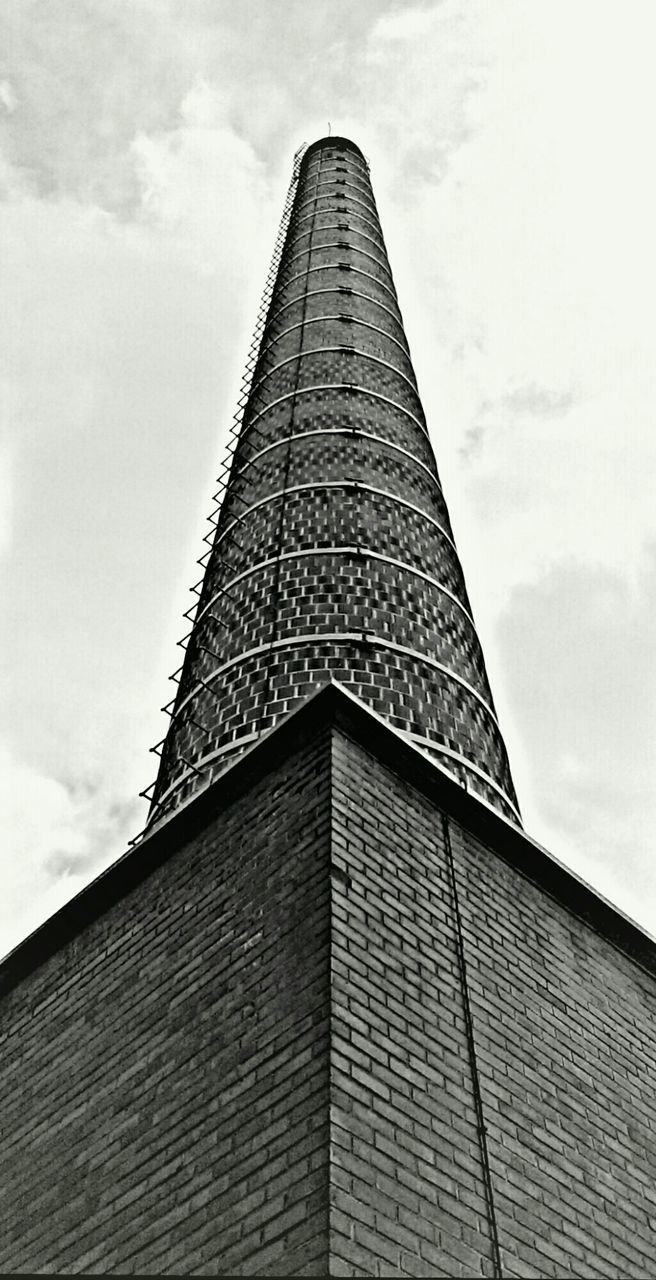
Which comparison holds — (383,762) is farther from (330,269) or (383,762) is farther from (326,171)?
(326,171)

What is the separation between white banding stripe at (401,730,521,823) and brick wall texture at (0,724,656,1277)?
1.38 meters

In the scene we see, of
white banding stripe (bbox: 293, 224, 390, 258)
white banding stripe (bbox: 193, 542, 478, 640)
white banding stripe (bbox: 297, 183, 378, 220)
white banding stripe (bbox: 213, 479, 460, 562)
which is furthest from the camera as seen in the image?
white banding stripe (bbox: 297, 183, 378, 220)

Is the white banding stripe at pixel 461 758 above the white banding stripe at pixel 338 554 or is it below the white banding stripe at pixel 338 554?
below

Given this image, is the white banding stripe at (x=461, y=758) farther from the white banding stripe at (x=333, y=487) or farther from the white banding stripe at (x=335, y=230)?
the white banding stripe at (x=335, y=230)

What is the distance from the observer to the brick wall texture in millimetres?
4484

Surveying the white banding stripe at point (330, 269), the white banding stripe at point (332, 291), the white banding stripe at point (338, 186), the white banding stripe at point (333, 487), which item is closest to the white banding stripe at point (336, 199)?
the white banding stripe at point (338, 186)

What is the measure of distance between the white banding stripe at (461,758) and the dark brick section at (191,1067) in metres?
1.70

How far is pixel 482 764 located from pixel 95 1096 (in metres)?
3.40

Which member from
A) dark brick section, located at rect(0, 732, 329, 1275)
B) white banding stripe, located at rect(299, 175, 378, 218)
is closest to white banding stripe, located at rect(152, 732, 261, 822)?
dark brick section, located at rect(0, 732, 329, 1275)

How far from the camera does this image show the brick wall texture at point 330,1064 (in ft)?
14.7

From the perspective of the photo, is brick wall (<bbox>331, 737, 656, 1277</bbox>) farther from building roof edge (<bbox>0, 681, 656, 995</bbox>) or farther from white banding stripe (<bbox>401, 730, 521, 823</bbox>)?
white banding stripe (<bbox>401, 730, 521, 823</bbox>)

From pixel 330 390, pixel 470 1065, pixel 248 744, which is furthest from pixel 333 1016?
pixel 330 390

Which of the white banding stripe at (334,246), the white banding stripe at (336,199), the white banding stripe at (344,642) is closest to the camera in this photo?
the white banding stripe at (344,642)

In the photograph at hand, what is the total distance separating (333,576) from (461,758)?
175 cm
